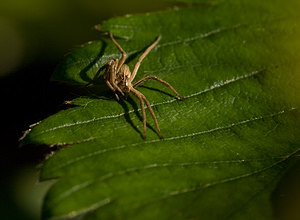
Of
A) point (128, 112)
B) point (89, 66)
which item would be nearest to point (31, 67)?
point (89, 66)

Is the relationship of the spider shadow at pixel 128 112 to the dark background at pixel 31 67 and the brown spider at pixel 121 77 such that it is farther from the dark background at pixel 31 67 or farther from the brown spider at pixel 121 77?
the dark background at pixel 31 67

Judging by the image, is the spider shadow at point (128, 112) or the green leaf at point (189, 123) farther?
the spider shadow at point (128, 112)

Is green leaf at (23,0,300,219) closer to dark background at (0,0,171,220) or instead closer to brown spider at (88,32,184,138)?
brown spider at (88,32,184,138)

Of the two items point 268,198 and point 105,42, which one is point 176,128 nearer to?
point 268,198

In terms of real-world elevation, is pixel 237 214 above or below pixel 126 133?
below

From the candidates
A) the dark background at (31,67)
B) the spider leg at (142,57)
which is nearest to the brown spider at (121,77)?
the spider leg at (142,57)

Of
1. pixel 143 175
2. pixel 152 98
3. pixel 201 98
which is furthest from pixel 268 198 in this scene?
pixel 152 98

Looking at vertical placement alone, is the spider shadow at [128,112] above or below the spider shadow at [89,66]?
below
